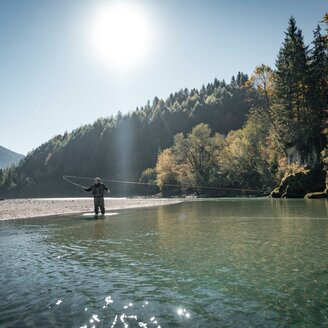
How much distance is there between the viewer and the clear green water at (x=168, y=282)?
5852 millimetres

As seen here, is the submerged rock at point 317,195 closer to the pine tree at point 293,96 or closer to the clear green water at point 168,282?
the pine tree at point 293,96

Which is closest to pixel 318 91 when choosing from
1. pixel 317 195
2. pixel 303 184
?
pixel 303 184

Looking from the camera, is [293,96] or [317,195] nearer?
[317,195]

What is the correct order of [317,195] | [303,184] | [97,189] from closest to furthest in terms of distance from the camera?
[97,189] < [317,195] < [303,184]

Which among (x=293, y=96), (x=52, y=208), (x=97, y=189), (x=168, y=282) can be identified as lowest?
(x=168, y=282)

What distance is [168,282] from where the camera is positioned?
793 cm

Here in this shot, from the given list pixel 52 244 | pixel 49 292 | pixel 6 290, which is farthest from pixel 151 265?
pixel 52 244

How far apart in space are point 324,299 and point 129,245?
773 cm

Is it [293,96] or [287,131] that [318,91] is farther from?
[287,131]

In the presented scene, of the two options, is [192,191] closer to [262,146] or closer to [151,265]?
[262,146]

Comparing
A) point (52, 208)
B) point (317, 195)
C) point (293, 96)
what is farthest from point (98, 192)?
point (293, 96)

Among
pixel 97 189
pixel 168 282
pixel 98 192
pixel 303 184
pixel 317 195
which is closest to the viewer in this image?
pixel 168 282

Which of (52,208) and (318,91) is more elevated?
(318,91)

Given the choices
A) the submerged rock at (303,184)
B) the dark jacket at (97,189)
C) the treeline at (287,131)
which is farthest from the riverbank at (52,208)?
the treeline at (287,131)
